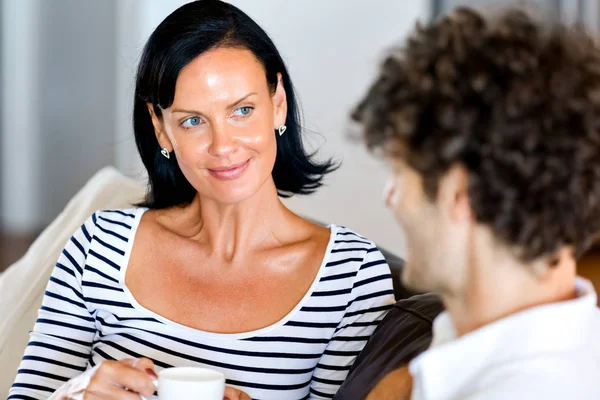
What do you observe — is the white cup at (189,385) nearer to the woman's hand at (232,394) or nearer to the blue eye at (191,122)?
the woman's hand at (232,394)

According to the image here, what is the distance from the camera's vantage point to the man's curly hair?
87 cm

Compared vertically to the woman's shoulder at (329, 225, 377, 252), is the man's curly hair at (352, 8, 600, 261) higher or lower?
higher

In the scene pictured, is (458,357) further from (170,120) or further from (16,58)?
(16,58)

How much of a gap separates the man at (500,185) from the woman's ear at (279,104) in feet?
2.52

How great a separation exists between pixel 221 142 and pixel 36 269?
778 mm

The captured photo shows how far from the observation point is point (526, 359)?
2.94 feet

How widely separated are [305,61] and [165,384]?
2.98m

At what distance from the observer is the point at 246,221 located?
175cm

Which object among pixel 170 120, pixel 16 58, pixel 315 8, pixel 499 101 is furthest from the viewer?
pixel 16 58

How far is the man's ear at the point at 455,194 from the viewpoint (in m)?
0.93

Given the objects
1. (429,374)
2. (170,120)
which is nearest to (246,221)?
(170,120)

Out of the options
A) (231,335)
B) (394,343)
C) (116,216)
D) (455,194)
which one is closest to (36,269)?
(116,216)

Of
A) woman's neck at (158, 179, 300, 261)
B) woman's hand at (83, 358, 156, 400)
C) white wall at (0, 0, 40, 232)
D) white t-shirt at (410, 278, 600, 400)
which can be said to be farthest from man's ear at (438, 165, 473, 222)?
white wall at (0, 0, 40, 232)

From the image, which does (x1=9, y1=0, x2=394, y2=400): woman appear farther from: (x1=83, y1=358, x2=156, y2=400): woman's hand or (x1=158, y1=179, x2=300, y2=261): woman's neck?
(x1=83, y1=358, x2=156, y2=400): woman's hand
